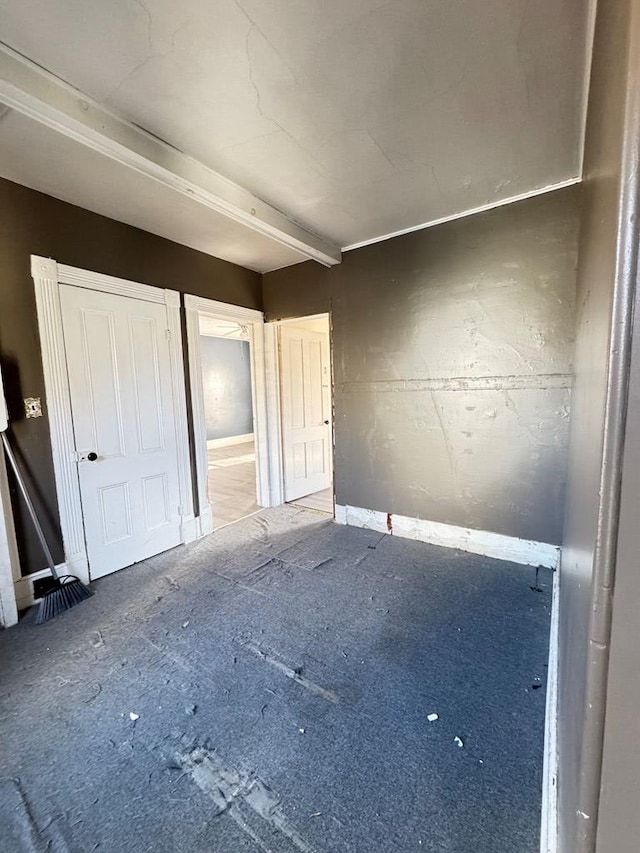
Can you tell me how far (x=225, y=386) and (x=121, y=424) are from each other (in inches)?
227

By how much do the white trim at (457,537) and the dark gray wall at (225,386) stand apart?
4.83 m

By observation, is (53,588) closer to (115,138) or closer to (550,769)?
(115,138)

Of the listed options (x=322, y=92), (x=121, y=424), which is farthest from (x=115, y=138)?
(x=121, y=424)

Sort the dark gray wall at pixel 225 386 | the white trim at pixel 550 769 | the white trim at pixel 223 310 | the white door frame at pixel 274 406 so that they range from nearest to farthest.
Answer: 1. the white trim at pixel 550 769
2. the white trim at pixel 223 310
3. the white door frame at pixel 274 406
4. the dark gray wall at pixel 225 386

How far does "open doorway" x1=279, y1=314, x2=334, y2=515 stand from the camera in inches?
162

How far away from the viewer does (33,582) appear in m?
2.31

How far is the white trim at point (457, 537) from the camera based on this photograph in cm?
261

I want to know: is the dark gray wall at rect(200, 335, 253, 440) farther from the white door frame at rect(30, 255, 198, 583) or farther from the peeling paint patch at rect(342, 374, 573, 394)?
the white door frame at rect(30, 255, 198, 583)

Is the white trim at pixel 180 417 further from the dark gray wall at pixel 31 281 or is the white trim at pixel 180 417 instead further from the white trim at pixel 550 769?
the white trim at pixel 550 769

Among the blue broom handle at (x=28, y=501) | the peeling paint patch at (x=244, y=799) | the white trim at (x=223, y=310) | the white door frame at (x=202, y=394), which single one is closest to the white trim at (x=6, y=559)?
the blue broom handle at (x=28, y=501)

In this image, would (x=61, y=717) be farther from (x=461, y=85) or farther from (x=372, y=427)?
(x=461, y=85)

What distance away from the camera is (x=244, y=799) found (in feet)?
3.92

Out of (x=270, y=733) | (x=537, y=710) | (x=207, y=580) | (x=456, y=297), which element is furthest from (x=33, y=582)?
(x=456, y=297)

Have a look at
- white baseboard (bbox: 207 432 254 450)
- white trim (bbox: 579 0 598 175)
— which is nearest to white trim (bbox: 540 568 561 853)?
white trim (bbox: 579 0 598 175)
